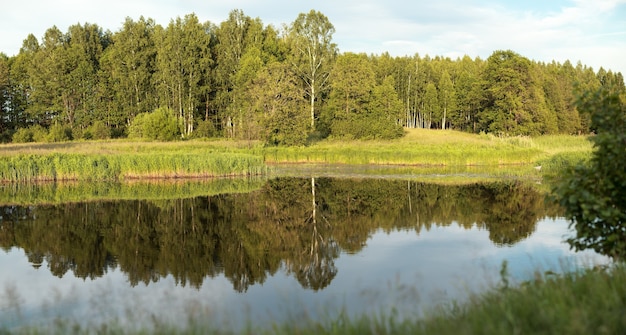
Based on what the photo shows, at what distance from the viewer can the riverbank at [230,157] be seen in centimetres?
2670

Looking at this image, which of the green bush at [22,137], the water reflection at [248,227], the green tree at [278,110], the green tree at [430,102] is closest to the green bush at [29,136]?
the green bush at [22,137]

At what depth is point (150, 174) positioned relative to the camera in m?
27.7

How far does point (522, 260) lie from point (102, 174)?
21.5m

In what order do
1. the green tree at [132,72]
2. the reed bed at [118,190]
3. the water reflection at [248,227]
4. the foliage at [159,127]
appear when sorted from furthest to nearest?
the green tree at [132,72]
the foliage at [159,127]
the reed bed at [118,190]
the water reflection at [248,227]

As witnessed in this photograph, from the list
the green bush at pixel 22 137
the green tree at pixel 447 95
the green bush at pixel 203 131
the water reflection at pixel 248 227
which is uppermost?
the green tree at pixel 447 95

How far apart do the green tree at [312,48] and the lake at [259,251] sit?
102 ft

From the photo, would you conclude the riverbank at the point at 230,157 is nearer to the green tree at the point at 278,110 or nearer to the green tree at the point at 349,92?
the green tree at the point at 278,110

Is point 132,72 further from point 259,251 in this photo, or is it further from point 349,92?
point 259,251

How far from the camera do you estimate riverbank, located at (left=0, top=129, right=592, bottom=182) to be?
2670cm

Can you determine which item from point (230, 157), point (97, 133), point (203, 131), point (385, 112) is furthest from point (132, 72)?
point (230, 157)

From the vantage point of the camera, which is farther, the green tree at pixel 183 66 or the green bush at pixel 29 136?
the green tree at pixel 183 66

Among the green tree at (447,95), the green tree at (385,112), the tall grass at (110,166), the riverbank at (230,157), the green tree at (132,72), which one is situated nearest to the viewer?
the tall grass at (110,166)

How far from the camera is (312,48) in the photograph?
5353cm

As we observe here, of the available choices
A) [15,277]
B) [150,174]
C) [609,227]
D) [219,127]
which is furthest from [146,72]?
[609,227]
